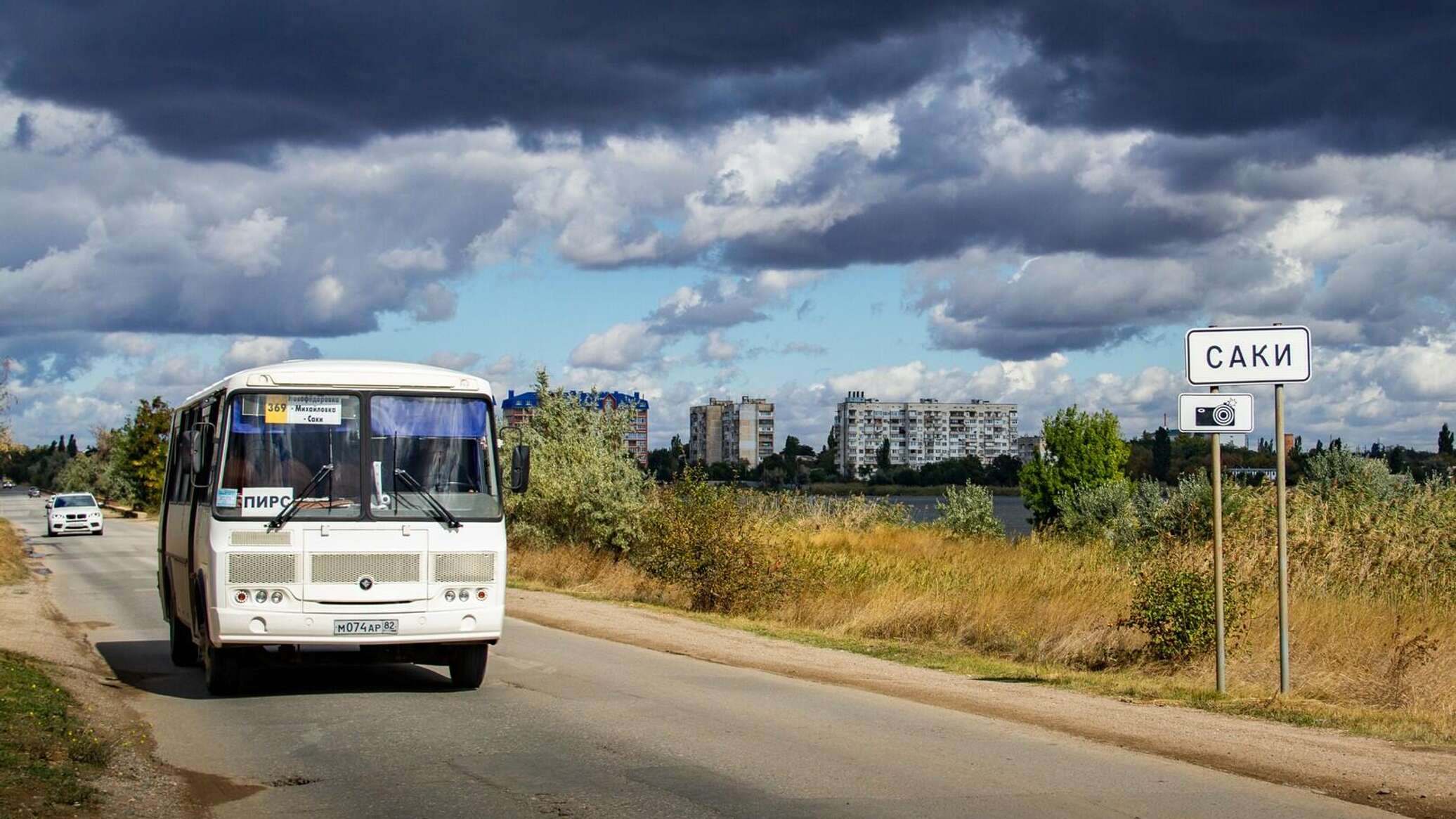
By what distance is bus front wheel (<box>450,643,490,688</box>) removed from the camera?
13.1 metres

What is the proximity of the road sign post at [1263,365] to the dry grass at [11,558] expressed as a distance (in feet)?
79.1

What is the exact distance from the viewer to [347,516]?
1220 centimetres

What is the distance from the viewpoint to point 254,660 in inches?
499

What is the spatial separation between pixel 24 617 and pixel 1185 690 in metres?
16.1

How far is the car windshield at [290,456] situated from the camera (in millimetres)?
12086

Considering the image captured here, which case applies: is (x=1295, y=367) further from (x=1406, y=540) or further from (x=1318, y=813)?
(x=1406, y=540)

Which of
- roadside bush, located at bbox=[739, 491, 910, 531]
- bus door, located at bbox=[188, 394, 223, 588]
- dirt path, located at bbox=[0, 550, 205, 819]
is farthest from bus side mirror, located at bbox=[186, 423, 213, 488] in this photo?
roadside bush, located at bbox=[739, 491, 910, 531]

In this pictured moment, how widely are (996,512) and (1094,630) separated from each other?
9718 cm

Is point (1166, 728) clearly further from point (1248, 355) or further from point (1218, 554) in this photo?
point (1248, 355)

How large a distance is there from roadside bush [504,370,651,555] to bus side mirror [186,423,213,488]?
1792 cm

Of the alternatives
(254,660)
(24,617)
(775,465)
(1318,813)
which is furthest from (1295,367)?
(775,465)

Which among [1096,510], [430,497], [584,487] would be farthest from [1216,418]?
[1096,510]

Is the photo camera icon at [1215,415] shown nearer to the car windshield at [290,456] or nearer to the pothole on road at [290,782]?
the car windshield at [290,456]

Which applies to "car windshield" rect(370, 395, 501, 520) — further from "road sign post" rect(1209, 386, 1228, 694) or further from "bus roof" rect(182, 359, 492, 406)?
"road sign post" rect(1209, 386, 1228, 694)
